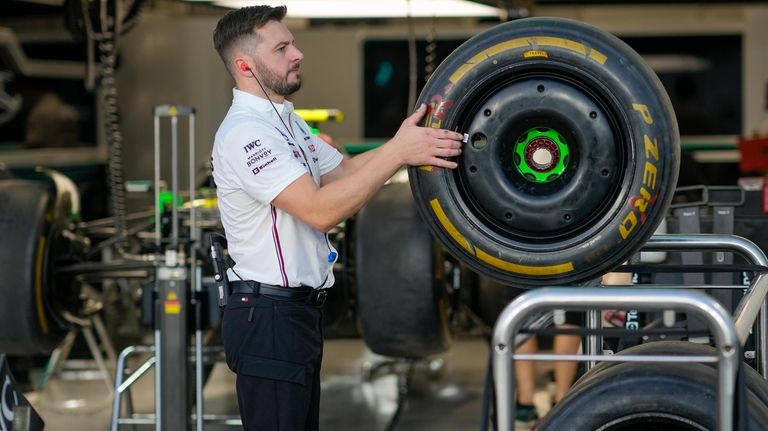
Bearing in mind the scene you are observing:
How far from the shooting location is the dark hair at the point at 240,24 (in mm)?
2854

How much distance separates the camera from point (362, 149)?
23.4 feet

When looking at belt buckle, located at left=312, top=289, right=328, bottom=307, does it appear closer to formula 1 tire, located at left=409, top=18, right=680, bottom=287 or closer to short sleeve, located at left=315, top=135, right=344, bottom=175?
short sleeve, located at left=315, top=135, right=344, bottom=175

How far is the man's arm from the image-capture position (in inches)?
96.0

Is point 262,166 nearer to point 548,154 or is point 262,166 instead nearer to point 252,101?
point 252,101

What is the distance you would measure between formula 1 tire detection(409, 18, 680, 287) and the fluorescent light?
3.11 meters

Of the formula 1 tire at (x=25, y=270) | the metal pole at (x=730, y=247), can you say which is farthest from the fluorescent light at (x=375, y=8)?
the metal pole at (x=730, y=247)

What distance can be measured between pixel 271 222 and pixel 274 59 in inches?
15.8

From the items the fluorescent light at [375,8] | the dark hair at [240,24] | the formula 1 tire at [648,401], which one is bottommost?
the formula 1 tire at [648,401]

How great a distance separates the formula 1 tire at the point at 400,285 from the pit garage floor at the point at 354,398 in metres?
0.84

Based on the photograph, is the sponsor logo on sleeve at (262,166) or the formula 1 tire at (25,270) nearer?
the sponsor logo on sleeve at (262,166)

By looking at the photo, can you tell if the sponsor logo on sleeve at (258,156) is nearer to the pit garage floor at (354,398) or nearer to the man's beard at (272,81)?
the man's beard at (272,81)

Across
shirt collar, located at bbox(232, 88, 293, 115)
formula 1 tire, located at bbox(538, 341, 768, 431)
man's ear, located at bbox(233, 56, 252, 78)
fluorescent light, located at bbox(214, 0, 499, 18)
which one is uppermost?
fluorescent light, located at bbox(214, 0, 499, 18)

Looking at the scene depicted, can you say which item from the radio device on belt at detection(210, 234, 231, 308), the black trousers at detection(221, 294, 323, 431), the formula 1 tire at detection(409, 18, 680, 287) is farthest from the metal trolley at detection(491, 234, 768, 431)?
the radio device on belt at detection(210, 234, 231, 308)

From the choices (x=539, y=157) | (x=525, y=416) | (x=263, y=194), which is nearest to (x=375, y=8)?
(x=525, y=416)
